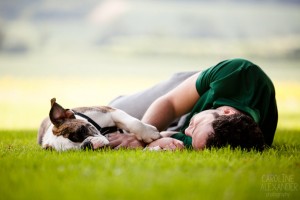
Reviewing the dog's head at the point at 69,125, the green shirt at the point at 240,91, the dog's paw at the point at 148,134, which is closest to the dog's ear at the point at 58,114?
the dog's head at the point at 69,125

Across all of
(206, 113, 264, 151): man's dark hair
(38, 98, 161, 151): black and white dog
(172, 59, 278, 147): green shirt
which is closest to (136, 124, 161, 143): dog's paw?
(38, 98, 161, 151): black and white dog

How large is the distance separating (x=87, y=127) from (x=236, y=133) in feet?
4.55

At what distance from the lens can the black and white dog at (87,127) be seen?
4.45m

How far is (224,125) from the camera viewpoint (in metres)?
4.18

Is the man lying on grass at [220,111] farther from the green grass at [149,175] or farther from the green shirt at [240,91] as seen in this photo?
the green grass at [149,175]

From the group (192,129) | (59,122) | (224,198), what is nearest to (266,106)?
(192,129)

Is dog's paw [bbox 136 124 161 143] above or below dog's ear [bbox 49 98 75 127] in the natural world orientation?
below

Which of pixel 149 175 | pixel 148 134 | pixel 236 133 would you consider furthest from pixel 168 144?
pixel 149 175

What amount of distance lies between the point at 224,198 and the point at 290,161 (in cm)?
148

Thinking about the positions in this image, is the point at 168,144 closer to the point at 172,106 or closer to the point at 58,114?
the point at 172,106

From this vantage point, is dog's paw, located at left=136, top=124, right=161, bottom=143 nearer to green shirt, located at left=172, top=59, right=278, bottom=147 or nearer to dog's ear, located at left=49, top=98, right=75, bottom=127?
green shirt, located at left=172, top=59, right=278, bottom=147

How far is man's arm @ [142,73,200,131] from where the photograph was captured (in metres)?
5.14

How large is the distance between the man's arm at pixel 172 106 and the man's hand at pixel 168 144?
1.55ft

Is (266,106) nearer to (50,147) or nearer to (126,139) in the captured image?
(126,139)
